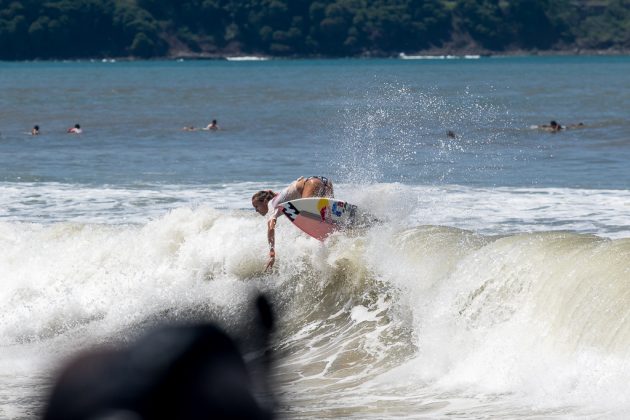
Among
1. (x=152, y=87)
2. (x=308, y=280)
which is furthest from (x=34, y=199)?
(x=152, y=87)

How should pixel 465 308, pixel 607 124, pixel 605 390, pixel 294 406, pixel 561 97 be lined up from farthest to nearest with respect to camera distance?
pixel 561 97, pixel 607 124, pixel 465 308, pixel 294 406, pixel 605 390

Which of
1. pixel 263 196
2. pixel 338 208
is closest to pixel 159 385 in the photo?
pixel 263 196

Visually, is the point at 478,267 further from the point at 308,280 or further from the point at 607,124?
the point at 607,124

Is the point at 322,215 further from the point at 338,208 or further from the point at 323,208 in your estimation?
the point at 338,208

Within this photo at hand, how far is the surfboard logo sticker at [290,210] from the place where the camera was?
566 inches

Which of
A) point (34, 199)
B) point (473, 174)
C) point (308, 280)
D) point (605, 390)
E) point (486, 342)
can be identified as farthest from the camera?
point (473, 174)

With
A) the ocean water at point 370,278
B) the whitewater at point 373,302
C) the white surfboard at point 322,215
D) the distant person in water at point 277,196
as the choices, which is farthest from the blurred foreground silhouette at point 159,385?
the white surfboard at point 322,215

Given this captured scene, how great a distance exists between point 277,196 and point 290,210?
249mm

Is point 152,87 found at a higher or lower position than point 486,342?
lower

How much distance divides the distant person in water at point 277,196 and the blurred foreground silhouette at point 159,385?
1276 cm

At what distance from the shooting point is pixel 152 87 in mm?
105375

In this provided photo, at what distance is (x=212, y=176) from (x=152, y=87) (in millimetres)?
76250

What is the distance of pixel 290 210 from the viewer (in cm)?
1438

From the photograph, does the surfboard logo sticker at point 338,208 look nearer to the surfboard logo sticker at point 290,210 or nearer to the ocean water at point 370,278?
the ocean water at point 370,278
